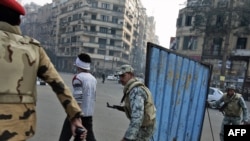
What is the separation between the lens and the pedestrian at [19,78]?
1591 millimetres

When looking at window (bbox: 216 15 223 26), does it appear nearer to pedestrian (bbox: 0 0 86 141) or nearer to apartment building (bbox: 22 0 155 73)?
apartment building (bbox: 22 0 155 73)

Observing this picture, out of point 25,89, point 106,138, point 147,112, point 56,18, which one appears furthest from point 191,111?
point 56,18

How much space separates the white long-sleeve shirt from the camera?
393cm

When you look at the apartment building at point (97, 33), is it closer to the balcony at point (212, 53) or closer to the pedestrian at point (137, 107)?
the balcony at point (212, 53)

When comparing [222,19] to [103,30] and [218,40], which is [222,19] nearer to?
[218,40]

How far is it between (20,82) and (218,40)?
36895 mm

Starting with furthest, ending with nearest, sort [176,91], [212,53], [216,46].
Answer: [212,53] < [216,46] < [176,91]

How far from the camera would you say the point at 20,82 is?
1647mm

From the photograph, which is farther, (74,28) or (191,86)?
(74,28)

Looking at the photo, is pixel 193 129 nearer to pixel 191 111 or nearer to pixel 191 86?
pixel 191 111

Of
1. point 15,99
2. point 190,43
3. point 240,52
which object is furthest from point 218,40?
point 15,99

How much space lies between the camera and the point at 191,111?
4.56 meters

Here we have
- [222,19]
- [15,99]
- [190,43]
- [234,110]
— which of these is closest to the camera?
[15,99]

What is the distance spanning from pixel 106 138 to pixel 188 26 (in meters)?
35.1
